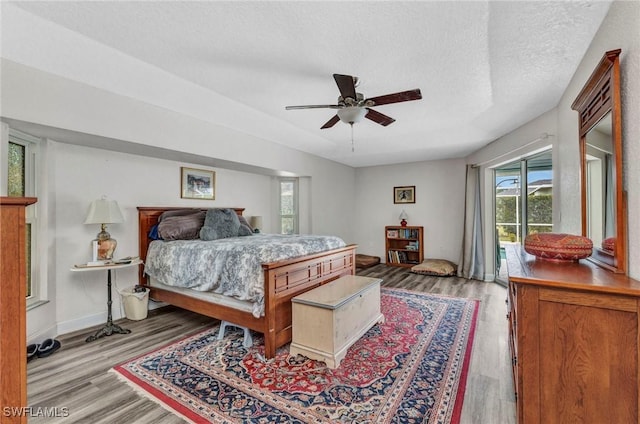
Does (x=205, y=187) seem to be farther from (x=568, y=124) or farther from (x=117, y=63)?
(x=568, y=124)

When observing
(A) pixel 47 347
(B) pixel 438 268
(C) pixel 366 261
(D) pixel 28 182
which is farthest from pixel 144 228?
(B) pixel 438 268

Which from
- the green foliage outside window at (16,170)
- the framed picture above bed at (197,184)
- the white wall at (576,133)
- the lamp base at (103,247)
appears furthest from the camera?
the framed picture above bed at (197,184)

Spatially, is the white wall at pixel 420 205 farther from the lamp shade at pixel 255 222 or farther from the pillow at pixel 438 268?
the lamp shade at pixel 255 222

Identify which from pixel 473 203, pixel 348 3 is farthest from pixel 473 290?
pixel 348 3

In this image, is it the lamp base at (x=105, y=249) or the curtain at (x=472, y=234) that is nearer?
the lamp base at (x=105, y=249)

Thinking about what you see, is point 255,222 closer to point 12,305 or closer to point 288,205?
point 288,205

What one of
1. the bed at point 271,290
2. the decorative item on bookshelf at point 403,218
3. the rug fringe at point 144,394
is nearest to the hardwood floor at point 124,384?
the rug fringe at point 144,394

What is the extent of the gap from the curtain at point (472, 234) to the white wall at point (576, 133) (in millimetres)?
672

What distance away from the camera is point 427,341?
2625 mm

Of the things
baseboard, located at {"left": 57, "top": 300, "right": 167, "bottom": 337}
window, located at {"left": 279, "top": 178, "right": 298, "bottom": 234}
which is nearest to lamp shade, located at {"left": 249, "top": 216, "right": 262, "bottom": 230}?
window, located at {"left": 279, "top": 178, "right": 298, "bottom": 234}

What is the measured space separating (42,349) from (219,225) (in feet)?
6.51

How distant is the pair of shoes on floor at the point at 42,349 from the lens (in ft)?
7.74

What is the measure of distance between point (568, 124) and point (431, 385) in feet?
8.23

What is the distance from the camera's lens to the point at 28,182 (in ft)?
8.82
